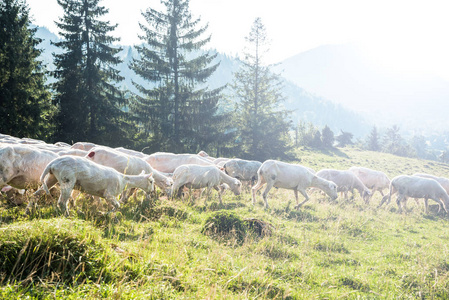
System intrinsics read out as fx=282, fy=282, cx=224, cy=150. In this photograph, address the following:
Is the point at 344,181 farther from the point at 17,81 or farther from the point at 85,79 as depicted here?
the point at 17,81

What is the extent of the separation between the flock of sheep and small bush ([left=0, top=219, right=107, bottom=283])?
2498mm

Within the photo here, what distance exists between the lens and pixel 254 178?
680 inches

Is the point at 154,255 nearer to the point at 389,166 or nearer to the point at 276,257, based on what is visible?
the point at 276,257

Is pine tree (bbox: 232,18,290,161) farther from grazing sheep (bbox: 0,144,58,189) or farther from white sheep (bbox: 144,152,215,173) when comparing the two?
grazing sheep (bbox: 0,144,58,189)

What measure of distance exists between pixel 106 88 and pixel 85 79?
1.94 meters

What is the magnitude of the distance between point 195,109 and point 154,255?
26.1m

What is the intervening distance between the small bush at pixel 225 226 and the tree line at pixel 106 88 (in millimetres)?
20563

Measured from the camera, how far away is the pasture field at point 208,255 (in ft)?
11.6

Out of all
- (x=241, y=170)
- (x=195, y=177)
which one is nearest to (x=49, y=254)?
(x=195, y=177)

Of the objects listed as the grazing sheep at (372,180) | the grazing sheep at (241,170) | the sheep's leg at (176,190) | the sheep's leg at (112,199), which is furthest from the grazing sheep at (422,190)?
the sheep's leg at (112,199)

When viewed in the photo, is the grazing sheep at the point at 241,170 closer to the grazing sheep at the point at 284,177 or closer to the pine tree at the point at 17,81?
the grazing sheep at the point at 284,177

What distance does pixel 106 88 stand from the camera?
27047 mm

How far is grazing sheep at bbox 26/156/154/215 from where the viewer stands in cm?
634

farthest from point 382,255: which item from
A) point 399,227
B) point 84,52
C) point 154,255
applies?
point 84,52
